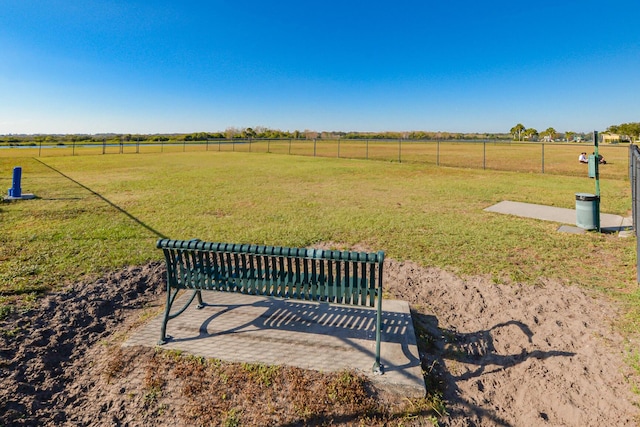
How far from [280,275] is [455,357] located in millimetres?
1845

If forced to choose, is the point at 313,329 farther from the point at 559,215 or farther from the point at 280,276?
the point at 559,215

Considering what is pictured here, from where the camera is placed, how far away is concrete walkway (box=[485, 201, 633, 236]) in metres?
7.55

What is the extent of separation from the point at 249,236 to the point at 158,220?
2887 millimetres

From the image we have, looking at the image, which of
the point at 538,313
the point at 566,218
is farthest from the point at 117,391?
the point at 566,218

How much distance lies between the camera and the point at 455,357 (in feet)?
11.0

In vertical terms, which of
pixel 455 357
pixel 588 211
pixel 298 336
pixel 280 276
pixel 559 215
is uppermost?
pixel 588 211

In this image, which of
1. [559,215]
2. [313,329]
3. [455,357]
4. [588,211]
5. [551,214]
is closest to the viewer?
[455,357]

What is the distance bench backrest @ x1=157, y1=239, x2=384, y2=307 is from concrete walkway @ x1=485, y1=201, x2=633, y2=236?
6480 millimetres

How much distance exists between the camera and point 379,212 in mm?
9359

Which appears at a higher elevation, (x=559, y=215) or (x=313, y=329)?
(x=559, y=215)

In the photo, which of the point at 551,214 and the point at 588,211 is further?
the point at 551,214

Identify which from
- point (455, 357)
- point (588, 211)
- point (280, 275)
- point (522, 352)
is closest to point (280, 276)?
point (280, 275)

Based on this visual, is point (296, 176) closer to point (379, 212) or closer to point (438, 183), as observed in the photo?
point (438, 183)

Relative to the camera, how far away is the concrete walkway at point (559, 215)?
7.55 m
